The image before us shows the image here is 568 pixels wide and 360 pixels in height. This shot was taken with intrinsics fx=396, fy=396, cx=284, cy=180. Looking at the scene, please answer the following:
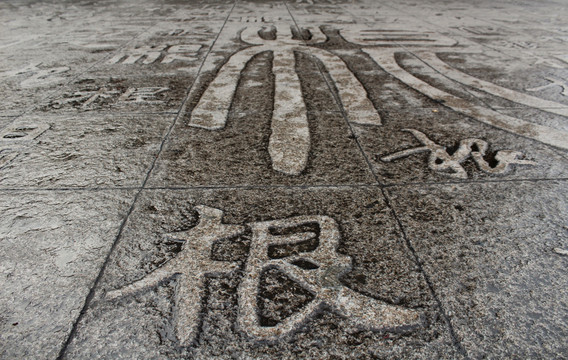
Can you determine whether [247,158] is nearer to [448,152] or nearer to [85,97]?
[448,152]

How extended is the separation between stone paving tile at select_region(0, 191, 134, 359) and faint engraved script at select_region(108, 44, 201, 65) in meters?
2.65

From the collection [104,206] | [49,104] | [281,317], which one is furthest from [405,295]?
[49,104]

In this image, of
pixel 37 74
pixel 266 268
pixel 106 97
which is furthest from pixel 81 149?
pixel 37 74

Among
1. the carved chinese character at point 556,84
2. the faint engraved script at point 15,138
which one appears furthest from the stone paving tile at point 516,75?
the faint engraved script at point 15,138

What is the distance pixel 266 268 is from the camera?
1486 mm

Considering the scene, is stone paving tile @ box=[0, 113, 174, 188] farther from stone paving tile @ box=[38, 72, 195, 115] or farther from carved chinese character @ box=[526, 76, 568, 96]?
carved chinese character @ box=[526, 76, 568, 96]

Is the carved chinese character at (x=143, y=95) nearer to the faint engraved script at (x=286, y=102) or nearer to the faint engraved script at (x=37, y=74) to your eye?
the faint engraved script at (x=286, y=102)

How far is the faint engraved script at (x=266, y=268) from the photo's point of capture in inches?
50.6

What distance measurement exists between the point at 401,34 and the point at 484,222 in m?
4.44

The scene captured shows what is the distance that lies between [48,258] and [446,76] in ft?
11.4

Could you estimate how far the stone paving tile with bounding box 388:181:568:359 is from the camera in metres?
1.24

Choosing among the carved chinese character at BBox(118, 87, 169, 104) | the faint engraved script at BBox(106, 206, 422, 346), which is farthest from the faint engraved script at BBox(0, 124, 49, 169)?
the faint engraved script at BBox(106, 206, 422, 346)

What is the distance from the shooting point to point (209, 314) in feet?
4.32

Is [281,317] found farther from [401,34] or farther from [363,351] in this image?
[401,34]
